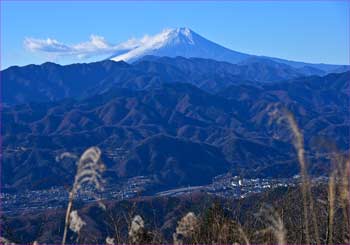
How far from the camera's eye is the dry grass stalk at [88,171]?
2.83 m

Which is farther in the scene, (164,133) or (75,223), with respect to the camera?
(164,133)

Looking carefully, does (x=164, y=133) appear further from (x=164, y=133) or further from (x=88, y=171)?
(x=88, y=171)

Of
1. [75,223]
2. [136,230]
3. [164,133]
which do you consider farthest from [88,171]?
[164,133]

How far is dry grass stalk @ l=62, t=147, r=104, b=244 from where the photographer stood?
111 inches

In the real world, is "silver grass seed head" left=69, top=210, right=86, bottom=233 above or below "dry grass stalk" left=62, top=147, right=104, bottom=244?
below

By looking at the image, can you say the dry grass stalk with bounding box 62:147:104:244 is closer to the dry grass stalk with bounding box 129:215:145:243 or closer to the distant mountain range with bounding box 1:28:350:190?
the dry grass stalk with bounding box 129:215:145:243

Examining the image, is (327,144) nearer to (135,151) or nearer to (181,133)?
(135,151)

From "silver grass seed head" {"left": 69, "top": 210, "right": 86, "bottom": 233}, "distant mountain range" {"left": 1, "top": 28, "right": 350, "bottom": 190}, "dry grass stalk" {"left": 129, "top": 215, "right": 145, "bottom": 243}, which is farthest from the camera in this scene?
"distant mountain range" {"left": 1, "top": 28, "right": 350, "bottom": 190}

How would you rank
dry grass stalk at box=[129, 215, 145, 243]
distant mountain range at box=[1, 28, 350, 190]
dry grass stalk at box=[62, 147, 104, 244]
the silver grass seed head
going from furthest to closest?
1. distant mountain range at box=[1, 28, 350, 190]
2. dry grass stalk at box=[129, 215, 145, 243]
3. the silver grass seed head
4. dry grass stalk at box=[62, 147, 104, 244]

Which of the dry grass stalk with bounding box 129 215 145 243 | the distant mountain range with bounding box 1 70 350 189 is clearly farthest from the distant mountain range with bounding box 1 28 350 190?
the dry grass stalk with bounding box 129 215 145 243

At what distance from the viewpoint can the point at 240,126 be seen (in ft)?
525

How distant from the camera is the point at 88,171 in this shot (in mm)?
2887

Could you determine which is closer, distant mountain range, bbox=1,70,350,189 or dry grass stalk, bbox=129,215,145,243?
dry grass stalk, bbox=129,215,145,243

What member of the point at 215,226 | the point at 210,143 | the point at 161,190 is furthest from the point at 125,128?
the point at 215,226
